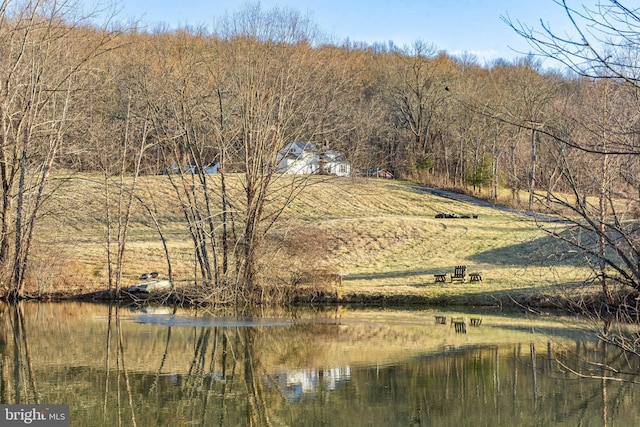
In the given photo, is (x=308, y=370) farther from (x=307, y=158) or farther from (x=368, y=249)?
(x=368, y=249)

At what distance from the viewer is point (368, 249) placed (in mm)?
39500

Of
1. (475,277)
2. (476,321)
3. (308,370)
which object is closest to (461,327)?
(476,321)

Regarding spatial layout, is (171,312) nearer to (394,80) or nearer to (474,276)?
(474,276)

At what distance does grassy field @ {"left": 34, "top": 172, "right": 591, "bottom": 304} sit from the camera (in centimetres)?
3036

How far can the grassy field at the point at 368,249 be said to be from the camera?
30359 mm

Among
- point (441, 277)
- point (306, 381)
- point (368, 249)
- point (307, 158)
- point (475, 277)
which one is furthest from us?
point (368, 249)

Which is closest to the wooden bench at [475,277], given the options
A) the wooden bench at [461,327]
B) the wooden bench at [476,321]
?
the wooden bench at [476,321]

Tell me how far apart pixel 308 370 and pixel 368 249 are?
22.0 meters

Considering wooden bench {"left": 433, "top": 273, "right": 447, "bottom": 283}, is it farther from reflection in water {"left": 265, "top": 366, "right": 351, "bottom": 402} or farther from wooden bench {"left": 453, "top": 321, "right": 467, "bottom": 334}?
reflection in water {"left": 265, "top": 366, "right": 351, "bottom": 402}

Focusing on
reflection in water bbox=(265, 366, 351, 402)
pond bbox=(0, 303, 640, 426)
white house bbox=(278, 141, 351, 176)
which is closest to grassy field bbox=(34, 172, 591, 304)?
white house bbox=(278, 141, 351, 176)

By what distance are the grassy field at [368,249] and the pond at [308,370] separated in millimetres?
3927

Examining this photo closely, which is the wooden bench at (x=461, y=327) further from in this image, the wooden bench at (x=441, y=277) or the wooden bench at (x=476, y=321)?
the wooden bench at (x=441, y=277)

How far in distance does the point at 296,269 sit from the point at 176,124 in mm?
7302

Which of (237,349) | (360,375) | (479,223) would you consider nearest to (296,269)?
(237,349)
